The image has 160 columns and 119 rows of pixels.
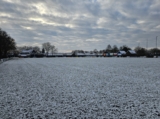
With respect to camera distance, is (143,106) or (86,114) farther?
(143,106)

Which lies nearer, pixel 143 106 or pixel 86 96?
pixel 143 106

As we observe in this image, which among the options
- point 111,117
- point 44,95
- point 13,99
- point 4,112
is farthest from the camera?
point 44,95

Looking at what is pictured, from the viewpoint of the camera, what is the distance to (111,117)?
15.4 ft

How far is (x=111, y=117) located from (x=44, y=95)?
3671 mm

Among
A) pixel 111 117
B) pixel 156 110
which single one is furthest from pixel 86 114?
pixel 156 110

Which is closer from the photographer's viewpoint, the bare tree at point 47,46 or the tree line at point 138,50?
the tree line at point 138,50

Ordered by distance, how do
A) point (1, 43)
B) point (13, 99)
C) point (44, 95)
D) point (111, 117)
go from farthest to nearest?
point (1, 43) → point (44, 95) → point (13, 99) → point (111, 117)

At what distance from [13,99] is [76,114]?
10.6ft

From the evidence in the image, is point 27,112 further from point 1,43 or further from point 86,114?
point 1,43

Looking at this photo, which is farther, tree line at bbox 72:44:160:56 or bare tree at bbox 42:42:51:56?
bare tree at bbox 42:42:51:56

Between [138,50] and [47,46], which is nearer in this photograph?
[138,50]

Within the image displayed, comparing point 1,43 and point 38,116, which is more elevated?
point 1,43

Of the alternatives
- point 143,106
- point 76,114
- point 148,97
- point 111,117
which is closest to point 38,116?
point 76,114

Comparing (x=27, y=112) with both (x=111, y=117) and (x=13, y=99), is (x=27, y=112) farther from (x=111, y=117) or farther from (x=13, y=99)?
(x=111, y=117)
